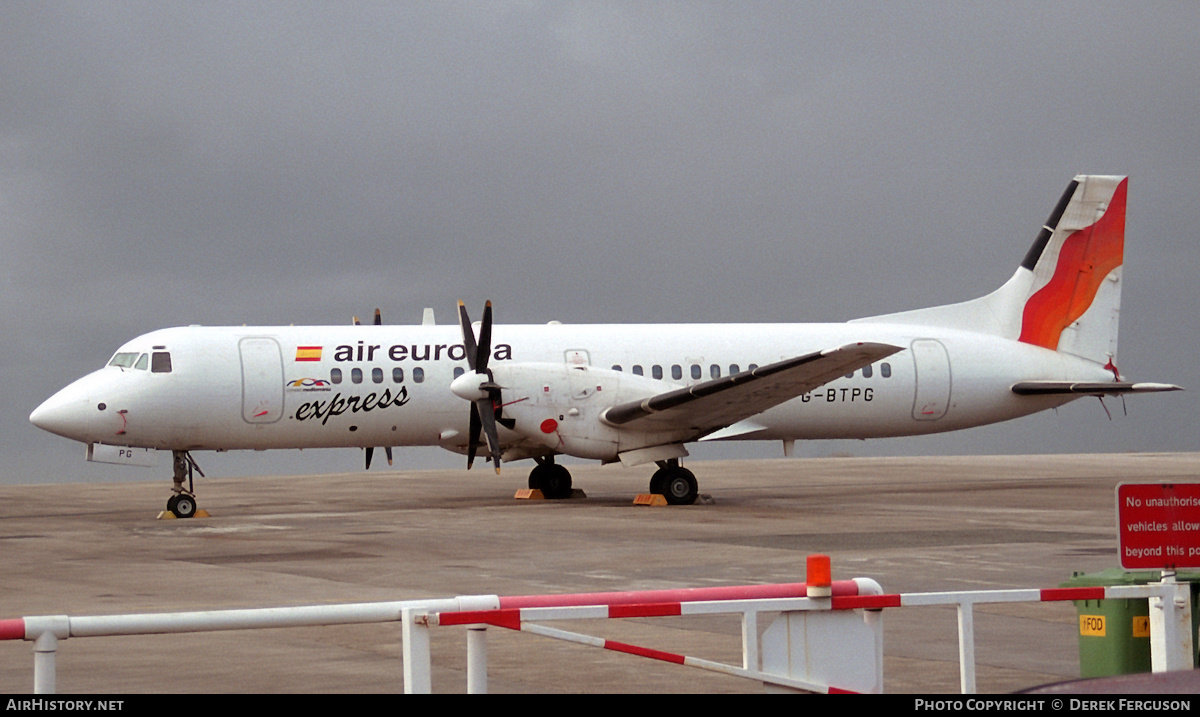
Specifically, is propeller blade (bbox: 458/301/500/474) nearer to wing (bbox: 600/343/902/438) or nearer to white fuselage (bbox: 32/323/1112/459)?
white fuselage (bbox: 32/323/1112/459)

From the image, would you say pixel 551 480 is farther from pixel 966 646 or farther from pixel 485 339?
pixel 966 646

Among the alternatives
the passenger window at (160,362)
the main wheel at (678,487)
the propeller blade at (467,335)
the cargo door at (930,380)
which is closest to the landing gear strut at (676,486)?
the main wheel at (678,487)

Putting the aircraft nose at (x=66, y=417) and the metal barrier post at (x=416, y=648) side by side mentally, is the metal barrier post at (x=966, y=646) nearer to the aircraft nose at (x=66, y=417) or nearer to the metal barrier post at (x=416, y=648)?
the metal barrier post at (x=416, y=648)

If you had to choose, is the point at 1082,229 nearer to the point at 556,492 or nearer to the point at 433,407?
the point at 556,492

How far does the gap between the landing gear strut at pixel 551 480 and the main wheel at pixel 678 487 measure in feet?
9.87

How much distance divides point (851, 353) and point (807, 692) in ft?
48.3

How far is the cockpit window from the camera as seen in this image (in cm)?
2222

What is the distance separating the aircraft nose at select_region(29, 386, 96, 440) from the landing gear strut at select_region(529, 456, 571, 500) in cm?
815

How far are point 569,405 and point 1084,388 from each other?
35.8 ft

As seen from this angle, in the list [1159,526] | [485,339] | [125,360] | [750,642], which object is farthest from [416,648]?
[125,360]

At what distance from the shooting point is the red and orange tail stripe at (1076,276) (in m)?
27.4

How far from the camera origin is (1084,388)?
26.2 meters

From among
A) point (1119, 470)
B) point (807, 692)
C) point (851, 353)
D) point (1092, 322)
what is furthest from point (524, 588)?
point (1119, 470)

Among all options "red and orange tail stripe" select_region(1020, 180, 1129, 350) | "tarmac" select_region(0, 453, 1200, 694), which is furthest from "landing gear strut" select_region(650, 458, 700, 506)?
"red and orange tail stripe" select_region(1020, 180, 1129, 350)
